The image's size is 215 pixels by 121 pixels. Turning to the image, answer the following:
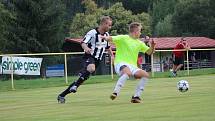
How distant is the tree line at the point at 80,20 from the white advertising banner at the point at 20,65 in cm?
2689

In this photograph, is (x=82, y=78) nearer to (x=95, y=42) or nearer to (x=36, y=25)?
(x=95, y=42)

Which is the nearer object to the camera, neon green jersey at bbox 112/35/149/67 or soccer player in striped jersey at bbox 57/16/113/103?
neon green jersey at bbox 112/35/149/67

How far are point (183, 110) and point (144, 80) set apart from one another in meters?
2.84

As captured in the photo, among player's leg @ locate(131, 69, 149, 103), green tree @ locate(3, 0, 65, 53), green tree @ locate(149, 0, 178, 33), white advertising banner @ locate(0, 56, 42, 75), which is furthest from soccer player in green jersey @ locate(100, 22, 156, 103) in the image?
green tree @ locate(149, 0, 178, 33)

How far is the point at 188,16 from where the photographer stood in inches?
3445

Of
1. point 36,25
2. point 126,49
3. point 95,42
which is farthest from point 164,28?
point 126,49

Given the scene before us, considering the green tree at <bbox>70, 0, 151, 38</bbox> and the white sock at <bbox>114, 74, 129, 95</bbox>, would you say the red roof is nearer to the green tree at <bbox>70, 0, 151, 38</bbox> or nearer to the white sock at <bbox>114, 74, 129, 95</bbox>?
the green tree at <bbox>70, 0, 151, 38</bbox>

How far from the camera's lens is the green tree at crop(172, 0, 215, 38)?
86.4 metres

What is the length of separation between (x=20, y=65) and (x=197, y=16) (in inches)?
2445

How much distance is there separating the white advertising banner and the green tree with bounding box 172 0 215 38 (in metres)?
60.0

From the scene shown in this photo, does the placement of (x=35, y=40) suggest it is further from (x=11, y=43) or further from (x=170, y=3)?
(x=170, y=3)

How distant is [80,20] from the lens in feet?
293

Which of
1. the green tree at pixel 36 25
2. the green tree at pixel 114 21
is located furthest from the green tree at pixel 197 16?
the green tree at pixel 36 25

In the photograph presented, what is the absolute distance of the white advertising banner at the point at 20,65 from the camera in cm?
2642
